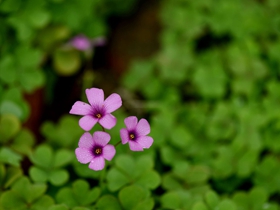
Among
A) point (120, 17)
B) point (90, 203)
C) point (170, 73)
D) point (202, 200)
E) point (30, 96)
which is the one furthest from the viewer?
point (120, 17)

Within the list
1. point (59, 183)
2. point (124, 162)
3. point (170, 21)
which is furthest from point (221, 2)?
point (59, 183)

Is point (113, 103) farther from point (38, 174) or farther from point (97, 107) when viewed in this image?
point (38, 174)

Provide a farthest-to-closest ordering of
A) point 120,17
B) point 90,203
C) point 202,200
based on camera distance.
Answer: point 120,17 → point 202,200 → point 90,203

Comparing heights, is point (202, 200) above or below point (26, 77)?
below

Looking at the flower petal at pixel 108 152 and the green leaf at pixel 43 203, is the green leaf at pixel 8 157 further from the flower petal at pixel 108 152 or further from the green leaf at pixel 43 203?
the flower petal at pixel 108 152

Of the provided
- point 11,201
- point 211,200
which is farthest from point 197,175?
point 11,201

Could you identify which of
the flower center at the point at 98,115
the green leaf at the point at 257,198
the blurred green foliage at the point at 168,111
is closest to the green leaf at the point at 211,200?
the blurred green foliage at the point at 168,111

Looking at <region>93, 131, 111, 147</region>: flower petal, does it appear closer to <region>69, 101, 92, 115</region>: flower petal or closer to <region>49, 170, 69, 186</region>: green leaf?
<region>69, 101, 92, 115</region>: flower petal

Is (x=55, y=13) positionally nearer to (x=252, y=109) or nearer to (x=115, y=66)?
(x=115, y=66)
